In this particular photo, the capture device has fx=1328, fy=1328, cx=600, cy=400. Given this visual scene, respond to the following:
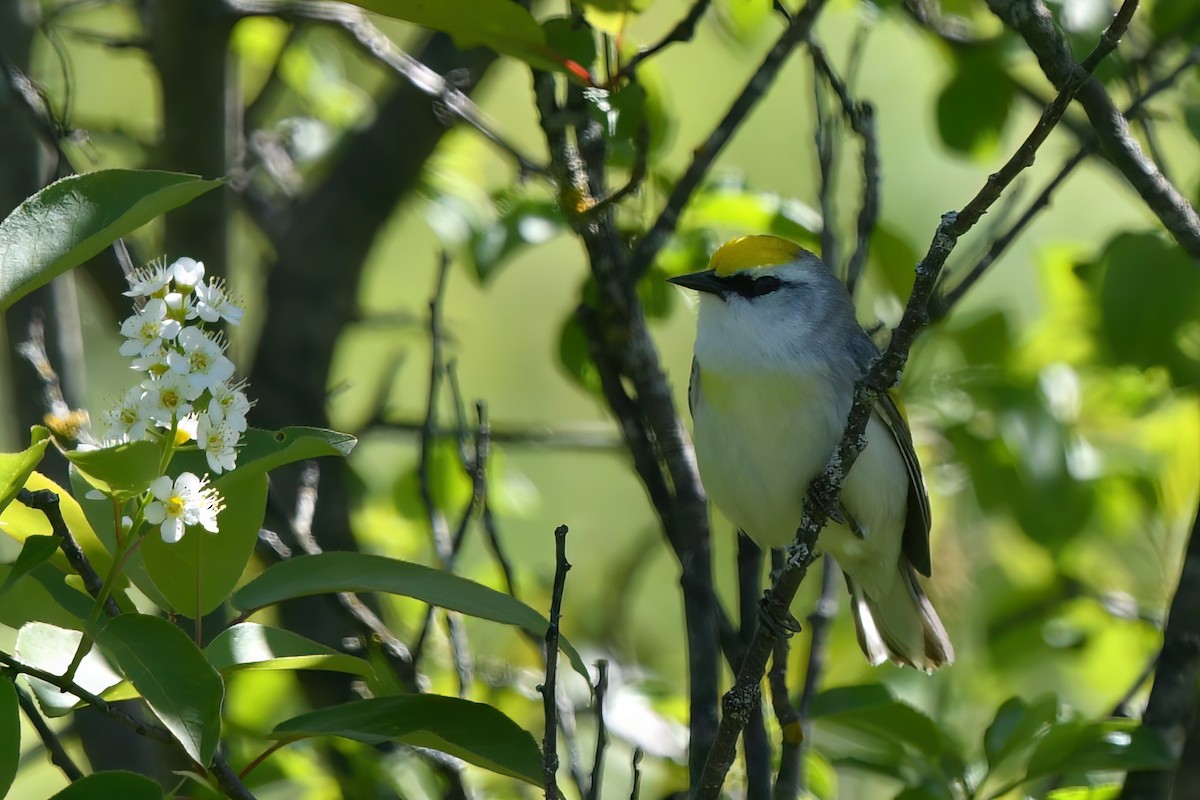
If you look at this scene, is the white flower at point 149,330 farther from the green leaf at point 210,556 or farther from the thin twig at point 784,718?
the thin twig at point 784,718

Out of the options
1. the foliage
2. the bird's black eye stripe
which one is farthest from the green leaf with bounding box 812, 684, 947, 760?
the bird's black eye stripe

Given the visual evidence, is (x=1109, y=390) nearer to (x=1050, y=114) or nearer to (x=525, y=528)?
(x=1050, y=114)

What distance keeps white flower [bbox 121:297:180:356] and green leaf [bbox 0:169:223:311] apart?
3.3 inches

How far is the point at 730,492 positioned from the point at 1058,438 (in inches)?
30.7

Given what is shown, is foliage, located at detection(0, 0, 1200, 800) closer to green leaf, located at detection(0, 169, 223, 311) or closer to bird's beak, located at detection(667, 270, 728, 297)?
green leaf, located at detection(0, 169, 223, 311)

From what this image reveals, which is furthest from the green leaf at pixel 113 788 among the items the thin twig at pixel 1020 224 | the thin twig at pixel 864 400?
the thin twig at pixel 1020 224

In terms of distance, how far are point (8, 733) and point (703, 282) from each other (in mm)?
1502

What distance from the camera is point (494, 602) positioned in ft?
5.20

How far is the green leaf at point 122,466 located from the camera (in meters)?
1.28

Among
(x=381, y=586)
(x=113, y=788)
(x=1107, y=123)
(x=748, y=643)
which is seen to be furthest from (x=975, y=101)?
(x=113, y=788)

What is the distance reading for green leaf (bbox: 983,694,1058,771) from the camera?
6.62 ft

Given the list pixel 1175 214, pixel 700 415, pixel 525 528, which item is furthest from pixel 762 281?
pixel 525 528

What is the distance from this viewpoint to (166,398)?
1.39m

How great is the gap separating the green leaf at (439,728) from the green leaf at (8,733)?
1.09 feet
